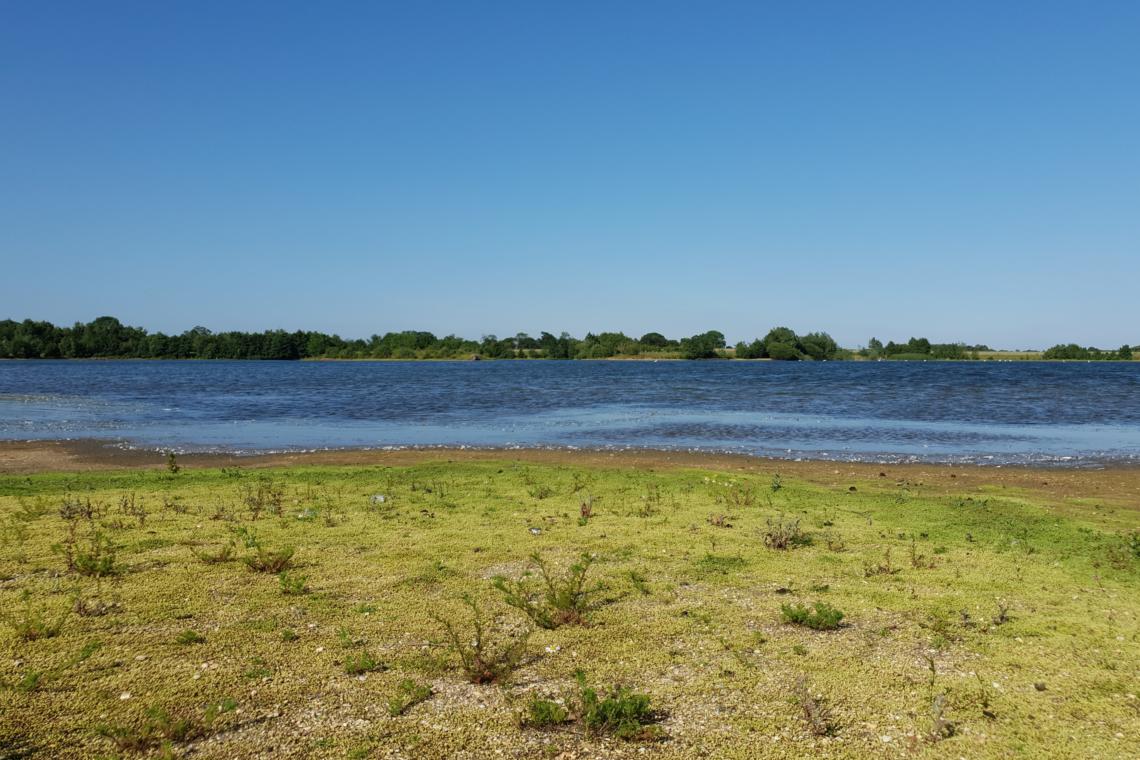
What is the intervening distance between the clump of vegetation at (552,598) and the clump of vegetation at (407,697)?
180 cm

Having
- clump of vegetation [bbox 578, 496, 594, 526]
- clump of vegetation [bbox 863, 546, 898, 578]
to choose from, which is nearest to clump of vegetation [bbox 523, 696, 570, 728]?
clump of vegetation [bbox 863, 546, 898, 578]

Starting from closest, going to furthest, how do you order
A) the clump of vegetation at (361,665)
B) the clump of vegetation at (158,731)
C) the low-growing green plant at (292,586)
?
the clump of vegetation at (158,731)
the clump of vegetation at (361,665)
the low-growing green plant at (292,586)

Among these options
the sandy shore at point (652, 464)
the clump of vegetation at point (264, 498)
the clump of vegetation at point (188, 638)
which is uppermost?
the clump of vegetation at point (188, 638)

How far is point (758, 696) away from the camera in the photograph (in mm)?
6316

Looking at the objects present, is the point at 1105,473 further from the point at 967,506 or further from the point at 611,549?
the point at 611,549

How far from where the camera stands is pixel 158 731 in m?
5.50

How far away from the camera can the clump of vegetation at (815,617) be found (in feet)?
25.7

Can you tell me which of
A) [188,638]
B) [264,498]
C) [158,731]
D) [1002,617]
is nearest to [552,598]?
[188,638]

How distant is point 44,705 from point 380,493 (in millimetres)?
10193

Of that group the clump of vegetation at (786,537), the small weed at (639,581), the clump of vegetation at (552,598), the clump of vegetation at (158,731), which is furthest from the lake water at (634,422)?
the clump of vegetation at (158,731)

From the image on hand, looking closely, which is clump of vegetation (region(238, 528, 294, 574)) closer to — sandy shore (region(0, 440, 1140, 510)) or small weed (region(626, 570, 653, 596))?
small weed (region(626, 570, 653, 596))

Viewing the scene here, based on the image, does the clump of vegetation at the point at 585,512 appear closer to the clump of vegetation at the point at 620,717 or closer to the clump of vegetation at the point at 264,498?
the clump of vegetation at the point at 264,498

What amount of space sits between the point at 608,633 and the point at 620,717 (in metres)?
2.00

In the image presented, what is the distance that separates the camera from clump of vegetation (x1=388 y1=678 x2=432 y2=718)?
6.00 m
